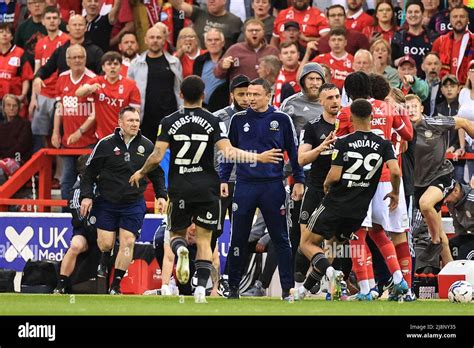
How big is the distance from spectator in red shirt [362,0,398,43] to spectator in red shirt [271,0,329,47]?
0.72 metres

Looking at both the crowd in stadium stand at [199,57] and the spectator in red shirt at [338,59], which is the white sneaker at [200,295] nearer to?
the crowd in stadium stand at [199,57]

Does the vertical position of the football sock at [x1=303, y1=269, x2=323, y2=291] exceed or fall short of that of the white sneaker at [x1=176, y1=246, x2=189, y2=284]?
it falls short

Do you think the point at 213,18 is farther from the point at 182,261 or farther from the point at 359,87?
the point at 182,261

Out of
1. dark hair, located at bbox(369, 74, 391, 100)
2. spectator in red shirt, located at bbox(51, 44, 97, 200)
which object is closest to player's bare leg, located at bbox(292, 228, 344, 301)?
dark hair, located at bbox(369, 74, 391, 100)

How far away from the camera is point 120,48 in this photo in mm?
23500

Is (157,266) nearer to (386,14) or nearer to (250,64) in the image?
(250,64)

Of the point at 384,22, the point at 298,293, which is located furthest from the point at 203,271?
the point at 384,22

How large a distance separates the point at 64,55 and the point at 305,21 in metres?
3.85

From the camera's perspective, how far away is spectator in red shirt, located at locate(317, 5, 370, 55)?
71.8 ft

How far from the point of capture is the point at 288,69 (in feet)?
70.6

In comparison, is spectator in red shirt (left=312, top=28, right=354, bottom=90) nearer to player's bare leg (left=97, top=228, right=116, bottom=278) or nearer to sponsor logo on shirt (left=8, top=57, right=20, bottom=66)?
player's bare leg (left=97, top=228, right=116, bottom=278)

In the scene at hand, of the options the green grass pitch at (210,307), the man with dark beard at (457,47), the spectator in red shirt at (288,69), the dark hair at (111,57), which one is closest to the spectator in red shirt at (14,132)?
the dark hair at (111,57)

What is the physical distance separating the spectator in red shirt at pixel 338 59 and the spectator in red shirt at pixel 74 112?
364cm
